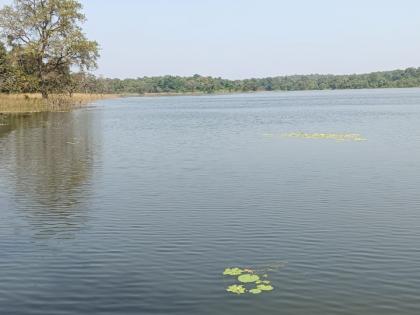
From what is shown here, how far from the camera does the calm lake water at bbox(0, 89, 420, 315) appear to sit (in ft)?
34.3

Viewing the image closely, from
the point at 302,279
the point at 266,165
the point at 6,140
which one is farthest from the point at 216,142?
the point at 302,279

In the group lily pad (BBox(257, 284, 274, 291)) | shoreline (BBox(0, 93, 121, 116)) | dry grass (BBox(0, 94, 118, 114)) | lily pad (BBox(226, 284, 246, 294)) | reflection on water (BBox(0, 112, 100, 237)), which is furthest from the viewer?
dry grass (BBox(0, 94, 118, 114))

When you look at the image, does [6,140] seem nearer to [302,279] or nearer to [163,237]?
[163,237]

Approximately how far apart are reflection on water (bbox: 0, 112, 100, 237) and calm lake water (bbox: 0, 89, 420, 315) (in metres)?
0.11

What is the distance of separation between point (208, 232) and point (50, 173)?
12.8 m

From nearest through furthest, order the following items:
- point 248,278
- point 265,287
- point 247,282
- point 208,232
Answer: point 265,287 < point 247,282 < point 248,278 < point 208,232

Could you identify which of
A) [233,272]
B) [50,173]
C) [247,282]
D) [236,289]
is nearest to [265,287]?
[247,282]

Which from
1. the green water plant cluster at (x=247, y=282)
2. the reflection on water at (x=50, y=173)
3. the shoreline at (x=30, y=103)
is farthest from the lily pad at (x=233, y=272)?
the shoreline at (x=30, y=103)

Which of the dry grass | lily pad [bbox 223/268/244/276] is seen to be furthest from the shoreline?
lily pad [bbox 223/268/244/276]

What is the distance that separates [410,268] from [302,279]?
2.44 meters

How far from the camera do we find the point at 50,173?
1003 inches

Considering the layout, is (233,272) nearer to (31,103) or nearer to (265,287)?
(265,287)

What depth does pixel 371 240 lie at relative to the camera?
1398 cm

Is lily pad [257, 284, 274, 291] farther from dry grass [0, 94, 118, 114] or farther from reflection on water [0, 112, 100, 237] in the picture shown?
dry grass [0, 94, 118, 114]
